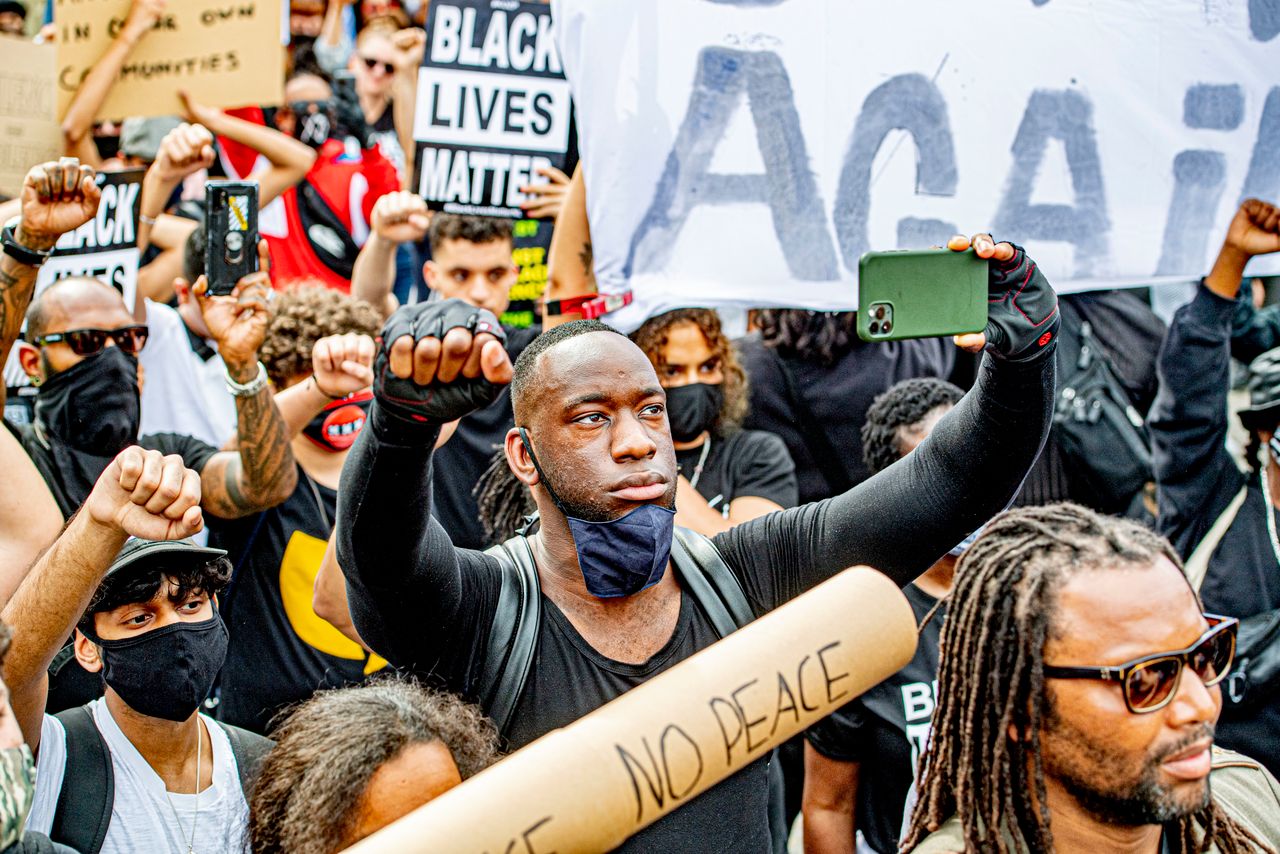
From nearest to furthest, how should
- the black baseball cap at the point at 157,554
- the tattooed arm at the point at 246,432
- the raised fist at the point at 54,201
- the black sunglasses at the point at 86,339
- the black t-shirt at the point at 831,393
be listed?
the black baseball cap at the point at 157,554
the raised fist at the point at 54,201
the tattooed arm at the point at 246,432
the black sunglasses at the point at 86,339
the black t-shirt at the point at 831,393

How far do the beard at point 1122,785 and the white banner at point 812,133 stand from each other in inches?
79.6

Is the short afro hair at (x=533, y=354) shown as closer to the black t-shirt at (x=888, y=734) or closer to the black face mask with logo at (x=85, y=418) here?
the black t-shirt at (x=888, y=734)

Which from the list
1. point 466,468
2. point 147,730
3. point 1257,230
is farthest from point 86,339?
point 1257,230

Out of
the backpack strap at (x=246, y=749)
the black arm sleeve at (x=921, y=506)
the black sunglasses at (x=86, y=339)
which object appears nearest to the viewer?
the black arm sleeve at (x=921, y=506)

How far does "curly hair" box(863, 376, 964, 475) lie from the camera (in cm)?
405

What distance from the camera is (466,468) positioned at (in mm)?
4461

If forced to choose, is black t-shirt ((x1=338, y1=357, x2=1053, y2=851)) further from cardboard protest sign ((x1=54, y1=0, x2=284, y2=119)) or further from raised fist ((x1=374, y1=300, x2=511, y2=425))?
cardboard protest sign ((x1=54, y1=0, x2=284, y2=119))

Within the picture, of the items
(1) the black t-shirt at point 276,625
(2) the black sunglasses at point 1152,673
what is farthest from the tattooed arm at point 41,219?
(2) the black sunglasses at point 1152,673

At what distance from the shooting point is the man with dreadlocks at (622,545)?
2.34m

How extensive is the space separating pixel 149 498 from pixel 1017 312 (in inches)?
61.1

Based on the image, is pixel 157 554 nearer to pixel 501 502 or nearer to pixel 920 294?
pixel 501 502

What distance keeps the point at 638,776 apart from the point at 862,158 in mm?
2914

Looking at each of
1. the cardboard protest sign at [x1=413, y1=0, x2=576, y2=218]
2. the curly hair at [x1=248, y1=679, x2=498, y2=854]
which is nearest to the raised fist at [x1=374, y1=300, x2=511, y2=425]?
the curly hair at [x1=248, y1=679, x2=498, y2=854]

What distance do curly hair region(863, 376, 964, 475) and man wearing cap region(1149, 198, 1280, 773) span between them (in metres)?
0.65
